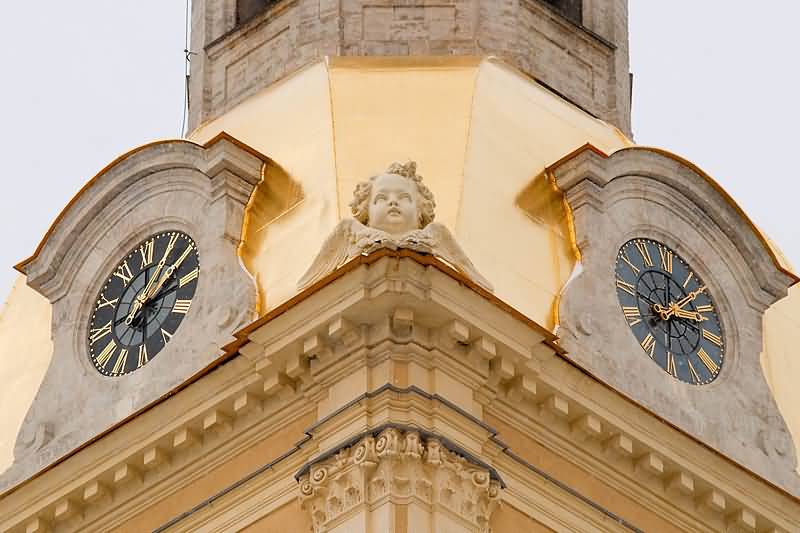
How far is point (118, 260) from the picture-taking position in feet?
152

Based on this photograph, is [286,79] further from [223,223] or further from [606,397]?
[606,397]

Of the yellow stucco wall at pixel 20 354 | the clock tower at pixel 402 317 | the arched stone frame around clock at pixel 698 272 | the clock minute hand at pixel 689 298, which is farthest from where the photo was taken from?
the yellow stucco wall at pixel 20 354

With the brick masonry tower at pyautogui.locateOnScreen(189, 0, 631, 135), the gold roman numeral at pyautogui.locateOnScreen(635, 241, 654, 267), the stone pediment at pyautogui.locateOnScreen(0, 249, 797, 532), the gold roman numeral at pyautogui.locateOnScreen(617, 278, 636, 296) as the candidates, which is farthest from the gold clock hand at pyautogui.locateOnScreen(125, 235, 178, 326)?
the gold roman numeral at pyautogui.locateOnScreen(635, 241, 654, 267)

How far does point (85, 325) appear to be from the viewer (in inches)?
1823

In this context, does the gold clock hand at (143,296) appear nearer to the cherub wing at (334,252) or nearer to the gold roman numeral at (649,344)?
the cherub wing at (334,252)

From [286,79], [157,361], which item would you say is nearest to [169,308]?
[157,361]

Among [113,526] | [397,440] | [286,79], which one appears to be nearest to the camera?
[397,440]

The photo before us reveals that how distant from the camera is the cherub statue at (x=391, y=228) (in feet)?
139

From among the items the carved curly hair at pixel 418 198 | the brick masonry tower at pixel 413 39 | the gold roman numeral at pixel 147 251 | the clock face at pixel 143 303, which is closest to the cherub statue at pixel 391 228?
the carved curly hair at pixel 418 198

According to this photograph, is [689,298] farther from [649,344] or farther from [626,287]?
[649,344]

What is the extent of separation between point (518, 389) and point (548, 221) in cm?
293

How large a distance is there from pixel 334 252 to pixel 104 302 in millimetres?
4165

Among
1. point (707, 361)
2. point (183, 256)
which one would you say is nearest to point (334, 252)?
point (183, 256)

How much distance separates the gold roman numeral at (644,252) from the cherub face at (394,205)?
13.2 ft
